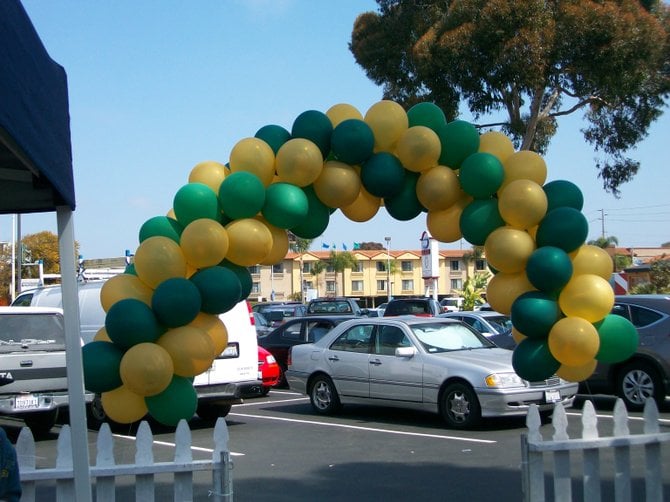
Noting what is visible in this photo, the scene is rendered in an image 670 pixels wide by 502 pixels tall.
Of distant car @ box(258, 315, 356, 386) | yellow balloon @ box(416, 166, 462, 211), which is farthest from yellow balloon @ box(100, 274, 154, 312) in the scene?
distant car @ box(258, 315, 356, 386)

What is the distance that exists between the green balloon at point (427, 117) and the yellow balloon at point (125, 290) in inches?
83.2

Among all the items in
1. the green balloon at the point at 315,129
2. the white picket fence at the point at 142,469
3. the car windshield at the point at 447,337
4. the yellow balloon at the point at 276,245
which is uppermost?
the green balloon at the point at 315,129

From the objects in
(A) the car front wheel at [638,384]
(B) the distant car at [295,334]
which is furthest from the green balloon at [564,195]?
(B) the distant car at [295,334]

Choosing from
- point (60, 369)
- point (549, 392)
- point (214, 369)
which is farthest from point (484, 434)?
point (60, 369)

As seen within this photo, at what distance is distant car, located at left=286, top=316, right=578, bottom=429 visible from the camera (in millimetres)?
10695

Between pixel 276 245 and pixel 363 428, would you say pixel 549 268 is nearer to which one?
pixel 276 245

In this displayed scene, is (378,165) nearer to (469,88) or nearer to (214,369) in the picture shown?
(214,369)

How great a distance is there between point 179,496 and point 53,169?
7.53 ft

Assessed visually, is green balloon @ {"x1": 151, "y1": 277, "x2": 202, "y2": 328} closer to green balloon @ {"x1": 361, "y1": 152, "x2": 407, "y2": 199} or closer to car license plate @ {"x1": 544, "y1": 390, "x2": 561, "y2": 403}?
green balloon @ {"x1": 361, "y1": 152, "x2": 407, "y2": 199}

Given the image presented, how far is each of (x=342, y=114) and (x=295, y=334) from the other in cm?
1158

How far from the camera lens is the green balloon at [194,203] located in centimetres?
518

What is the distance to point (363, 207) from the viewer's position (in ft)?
19.1

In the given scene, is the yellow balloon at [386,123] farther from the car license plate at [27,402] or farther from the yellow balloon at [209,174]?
the car license plate at [27,402]

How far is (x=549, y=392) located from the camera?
1088 cm
